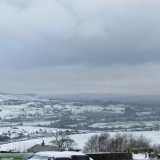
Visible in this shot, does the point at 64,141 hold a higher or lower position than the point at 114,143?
lower

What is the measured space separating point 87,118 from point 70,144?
93267 millimetres

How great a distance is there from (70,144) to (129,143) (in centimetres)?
1421

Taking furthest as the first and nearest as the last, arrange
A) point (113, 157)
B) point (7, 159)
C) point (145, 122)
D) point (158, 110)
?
1. point (158, 110)
2. point (145, 122)
3. point (113, 157)
4. point (7, 159)

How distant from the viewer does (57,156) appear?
12.7m

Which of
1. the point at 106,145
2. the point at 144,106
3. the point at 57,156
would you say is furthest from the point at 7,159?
the point at 144,106

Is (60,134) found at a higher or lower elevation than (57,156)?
lower

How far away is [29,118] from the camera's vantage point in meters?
183

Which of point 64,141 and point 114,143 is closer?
point 114,143

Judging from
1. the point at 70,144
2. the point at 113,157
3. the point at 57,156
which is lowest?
the point at 70,144

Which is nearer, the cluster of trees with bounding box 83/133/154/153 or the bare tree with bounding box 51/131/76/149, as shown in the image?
the cluster of trees with bounding box 83/133/154/153

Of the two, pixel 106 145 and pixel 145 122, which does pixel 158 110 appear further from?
pixel 106 145

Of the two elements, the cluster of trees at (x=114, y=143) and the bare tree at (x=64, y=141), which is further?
the bare tree at (x=64, y=141)

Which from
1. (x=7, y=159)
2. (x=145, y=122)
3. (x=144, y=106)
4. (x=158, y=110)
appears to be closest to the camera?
(x=7, y=159)

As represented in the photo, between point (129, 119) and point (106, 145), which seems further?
point (129, 119)
